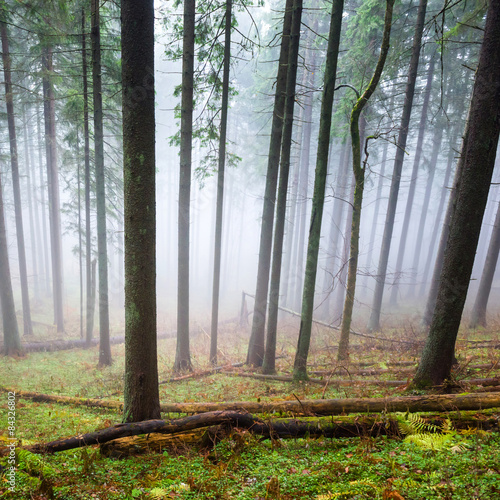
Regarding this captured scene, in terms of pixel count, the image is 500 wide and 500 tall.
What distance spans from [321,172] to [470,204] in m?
3.06

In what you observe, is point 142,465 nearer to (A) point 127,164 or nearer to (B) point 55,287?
(A) point 127,164

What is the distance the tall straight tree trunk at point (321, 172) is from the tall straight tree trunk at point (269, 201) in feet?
5.94

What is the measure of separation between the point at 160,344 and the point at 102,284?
6213 mm

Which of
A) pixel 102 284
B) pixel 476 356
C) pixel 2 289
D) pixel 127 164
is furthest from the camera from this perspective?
pixel 2 289

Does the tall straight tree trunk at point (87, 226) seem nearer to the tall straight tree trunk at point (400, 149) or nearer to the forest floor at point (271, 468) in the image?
the forest floor at point (271, 468)

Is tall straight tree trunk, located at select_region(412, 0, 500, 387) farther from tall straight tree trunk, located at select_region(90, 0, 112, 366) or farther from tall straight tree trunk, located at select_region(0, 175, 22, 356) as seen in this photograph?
tall straight tree trunk, located at select_region(0, 175, 22, 356)

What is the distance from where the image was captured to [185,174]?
987cm

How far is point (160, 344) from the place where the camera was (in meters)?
16.2

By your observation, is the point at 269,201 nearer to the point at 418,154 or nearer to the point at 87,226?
the point at 87,226

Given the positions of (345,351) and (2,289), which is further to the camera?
(2,289)

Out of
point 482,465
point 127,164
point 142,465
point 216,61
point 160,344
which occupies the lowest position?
point 160,344

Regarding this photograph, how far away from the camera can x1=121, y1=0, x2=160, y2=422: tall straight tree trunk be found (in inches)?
160

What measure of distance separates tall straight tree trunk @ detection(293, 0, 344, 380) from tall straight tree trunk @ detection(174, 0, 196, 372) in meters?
4.48

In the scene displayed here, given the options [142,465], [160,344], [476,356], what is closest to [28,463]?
[142,465]
